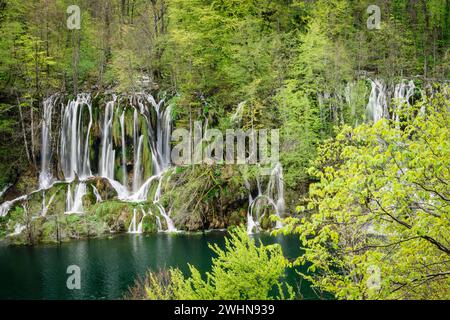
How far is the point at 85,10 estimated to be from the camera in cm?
4012

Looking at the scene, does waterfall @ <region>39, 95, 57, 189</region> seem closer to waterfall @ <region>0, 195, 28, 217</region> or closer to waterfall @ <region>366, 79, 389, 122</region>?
waterfall @ <region>0, 195, 28, 217</region>

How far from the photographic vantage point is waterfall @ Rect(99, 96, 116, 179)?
94.0 ft

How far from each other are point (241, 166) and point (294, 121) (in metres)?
4.52

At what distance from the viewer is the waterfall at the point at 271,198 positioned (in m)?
24.2

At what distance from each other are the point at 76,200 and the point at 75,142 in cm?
551

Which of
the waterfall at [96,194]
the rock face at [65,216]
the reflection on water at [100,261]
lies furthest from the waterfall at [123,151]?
the reflection on water at [100,261]

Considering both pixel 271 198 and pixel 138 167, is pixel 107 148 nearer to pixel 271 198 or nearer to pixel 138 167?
pixel 138 167

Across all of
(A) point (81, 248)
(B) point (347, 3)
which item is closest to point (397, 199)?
(A) point (81, 248)

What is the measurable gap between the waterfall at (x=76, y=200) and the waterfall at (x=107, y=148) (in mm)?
2689

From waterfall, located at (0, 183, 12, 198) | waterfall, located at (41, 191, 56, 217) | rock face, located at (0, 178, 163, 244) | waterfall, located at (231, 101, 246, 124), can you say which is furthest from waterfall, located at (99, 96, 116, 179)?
waterfall, located at (231, 101, 246, 124)

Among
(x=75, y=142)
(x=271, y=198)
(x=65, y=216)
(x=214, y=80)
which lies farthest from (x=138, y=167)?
(x=271, y=198)

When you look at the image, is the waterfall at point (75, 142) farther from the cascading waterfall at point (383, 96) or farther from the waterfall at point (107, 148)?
the cascading waterfall at point (383, 96)

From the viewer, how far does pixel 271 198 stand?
2486cm
